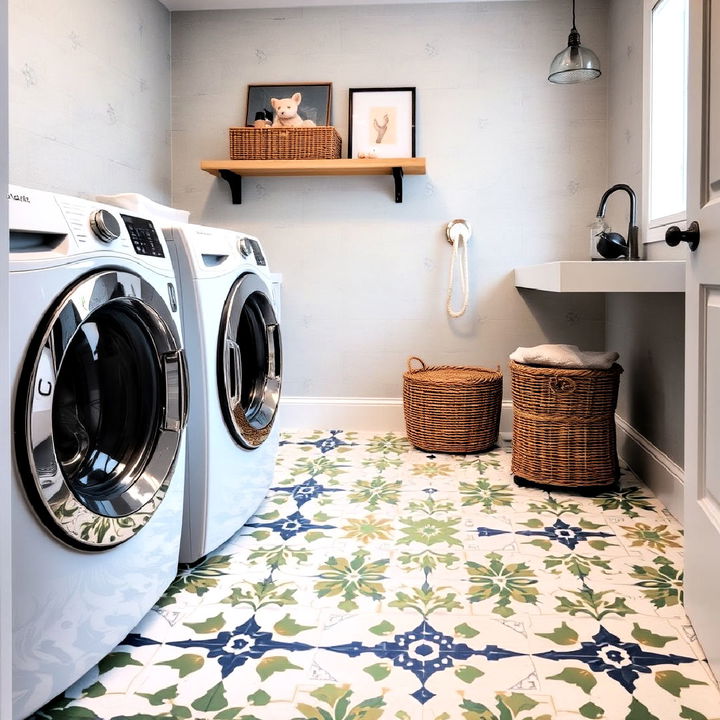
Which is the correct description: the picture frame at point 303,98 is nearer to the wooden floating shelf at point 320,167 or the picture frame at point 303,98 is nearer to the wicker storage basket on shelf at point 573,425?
the wooden floating shelf at point 320,167

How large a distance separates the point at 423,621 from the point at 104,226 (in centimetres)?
112

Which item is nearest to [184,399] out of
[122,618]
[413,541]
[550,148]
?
[122,618]

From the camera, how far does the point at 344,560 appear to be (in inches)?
80.0

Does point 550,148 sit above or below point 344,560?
above

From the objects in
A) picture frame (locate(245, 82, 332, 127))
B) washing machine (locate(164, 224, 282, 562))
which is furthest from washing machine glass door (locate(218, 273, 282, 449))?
picture frame (locate(245, 82, 332, 127))

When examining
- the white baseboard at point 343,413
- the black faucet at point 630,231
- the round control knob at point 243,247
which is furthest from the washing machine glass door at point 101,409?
the white baseboard at point 343,413

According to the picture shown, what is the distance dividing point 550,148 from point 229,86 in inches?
64.2

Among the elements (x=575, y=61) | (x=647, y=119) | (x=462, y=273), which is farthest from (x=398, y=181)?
(x=647, y=119)

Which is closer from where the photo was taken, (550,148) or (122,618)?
(122,618)

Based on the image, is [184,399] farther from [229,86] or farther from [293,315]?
[229,86]

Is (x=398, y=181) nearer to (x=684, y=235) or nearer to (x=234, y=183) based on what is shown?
(x=234, y=183)

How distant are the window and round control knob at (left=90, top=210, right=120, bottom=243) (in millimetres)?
1918

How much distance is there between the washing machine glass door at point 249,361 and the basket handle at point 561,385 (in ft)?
3.23

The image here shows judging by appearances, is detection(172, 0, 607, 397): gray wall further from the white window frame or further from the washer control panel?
the washer control panel
